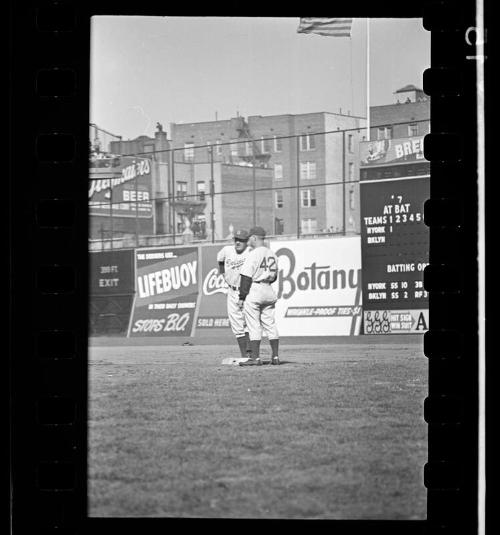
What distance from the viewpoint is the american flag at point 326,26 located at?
2.64 meters

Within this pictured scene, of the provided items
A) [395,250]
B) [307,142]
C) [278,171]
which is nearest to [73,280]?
[278,171]

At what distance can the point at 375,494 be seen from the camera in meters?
2.61

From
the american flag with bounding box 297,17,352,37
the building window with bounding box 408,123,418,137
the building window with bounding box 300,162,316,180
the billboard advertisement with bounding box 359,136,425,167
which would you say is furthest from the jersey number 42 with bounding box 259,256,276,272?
the american flag with bounding box 297,17,352,37

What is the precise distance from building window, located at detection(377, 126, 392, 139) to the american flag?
257 millimetres

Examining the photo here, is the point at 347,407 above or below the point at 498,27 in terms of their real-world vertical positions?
below

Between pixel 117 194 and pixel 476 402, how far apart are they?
1.04 meters

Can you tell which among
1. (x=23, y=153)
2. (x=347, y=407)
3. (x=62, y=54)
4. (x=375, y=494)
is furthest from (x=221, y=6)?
(x=375, y=494)

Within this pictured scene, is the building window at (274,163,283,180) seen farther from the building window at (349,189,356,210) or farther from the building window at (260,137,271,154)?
the building window at (349,189,356,210)

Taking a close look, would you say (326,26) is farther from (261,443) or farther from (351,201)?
(261,443)

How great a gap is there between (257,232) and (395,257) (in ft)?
1.19

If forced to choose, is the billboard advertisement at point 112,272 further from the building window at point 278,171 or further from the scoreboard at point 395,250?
the scoreboard at point 395,250

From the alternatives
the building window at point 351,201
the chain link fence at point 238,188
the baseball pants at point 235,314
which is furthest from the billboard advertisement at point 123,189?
the building window at point 351,201

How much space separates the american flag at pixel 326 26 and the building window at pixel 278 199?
42cm

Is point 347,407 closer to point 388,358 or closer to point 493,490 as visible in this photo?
point 388,358
